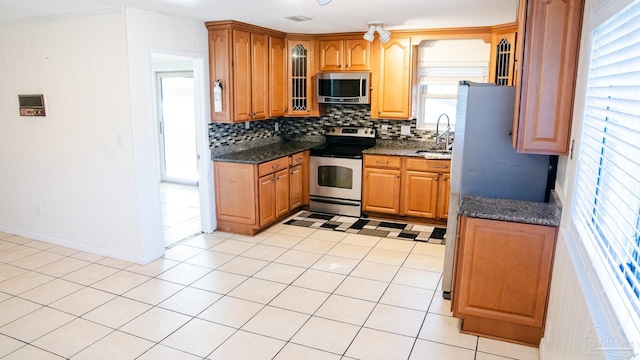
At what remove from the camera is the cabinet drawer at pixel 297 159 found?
539 cm

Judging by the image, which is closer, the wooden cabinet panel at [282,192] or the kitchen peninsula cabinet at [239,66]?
the kitchen peninsula cabinet at [239,66]

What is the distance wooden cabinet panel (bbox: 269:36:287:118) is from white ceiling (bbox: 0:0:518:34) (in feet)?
1.92

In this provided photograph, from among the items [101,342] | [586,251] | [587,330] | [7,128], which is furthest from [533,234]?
[7,128]

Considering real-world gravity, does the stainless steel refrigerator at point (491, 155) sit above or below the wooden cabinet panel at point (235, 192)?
above

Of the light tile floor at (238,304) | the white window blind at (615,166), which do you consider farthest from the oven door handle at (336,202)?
the white window blind at (615,166)

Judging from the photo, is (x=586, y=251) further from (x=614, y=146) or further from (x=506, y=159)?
(x=506, y=159)

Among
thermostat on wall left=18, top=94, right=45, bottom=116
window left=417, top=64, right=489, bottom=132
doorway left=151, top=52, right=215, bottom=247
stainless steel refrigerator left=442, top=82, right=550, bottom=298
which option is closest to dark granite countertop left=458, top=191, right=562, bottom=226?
stainless steel refrigerator left=442, top=82, right=550, bottom=298

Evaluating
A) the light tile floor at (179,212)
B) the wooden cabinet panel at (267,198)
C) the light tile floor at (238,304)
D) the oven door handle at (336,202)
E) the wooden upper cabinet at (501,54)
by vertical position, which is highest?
the wooden upper cabinet at (501,54)

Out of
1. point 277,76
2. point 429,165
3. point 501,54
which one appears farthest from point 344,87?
point 501,54

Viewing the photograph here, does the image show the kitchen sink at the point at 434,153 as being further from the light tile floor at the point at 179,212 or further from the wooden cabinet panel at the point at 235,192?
the light tile floor at the point at 179,212

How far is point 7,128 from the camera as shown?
187 inches

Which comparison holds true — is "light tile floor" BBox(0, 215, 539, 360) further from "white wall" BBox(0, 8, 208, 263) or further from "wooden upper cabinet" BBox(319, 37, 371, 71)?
"wooden upper cabinet" BBox(319, 37, 371, 71)

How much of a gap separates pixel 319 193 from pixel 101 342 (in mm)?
3266

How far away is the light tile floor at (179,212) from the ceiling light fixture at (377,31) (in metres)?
2.86
